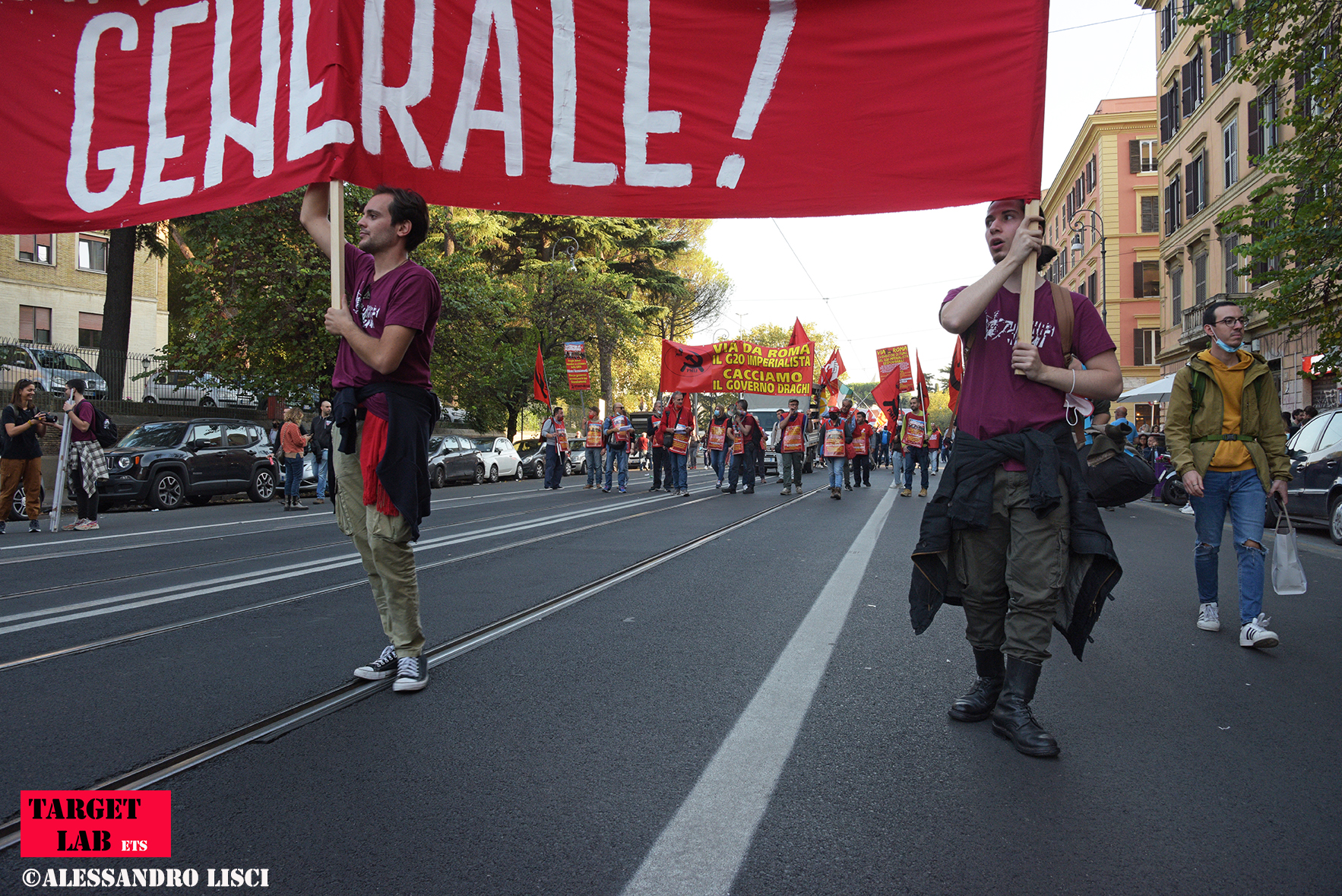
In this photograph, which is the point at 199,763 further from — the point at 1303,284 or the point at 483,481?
the point at 483,481

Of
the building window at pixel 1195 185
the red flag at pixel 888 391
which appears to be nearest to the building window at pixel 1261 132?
the building window at pixel 1195 185

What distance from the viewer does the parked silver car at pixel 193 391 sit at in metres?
22.5

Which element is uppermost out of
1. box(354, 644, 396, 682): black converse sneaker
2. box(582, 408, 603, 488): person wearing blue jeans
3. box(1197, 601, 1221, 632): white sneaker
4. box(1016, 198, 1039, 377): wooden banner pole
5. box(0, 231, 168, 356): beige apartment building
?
box(0, 231, 168, 356): beige apartment building

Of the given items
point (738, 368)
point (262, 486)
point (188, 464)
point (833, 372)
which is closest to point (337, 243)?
point (188, 464)

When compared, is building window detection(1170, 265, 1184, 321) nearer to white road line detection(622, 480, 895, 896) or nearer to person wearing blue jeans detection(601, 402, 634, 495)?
person wearing blue jeans detection(601, 402, 634, 495)

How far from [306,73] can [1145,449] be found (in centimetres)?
2260

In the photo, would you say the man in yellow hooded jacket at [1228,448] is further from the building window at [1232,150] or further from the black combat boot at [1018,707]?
the building window at [1232,150]

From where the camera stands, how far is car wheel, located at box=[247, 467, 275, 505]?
1725 centimetres

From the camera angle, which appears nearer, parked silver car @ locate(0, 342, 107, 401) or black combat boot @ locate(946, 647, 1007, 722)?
black combat boot @ locate(946, 647, 1007, 722)

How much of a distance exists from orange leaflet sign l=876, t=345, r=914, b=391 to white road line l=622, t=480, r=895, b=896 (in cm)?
2346

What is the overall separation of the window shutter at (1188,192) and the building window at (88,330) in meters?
42.1

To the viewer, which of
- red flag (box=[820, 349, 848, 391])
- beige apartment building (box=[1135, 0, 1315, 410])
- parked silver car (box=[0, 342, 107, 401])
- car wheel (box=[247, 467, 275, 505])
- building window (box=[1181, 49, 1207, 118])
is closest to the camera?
car wheel (box=[247, 467, 275, 505])

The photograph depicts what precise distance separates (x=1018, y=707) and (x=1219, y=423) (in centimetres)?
298

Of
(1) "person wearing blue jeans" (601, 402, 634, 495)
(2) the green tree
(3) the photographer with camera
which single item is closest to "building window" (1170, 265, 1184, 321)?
(2) the green tree
